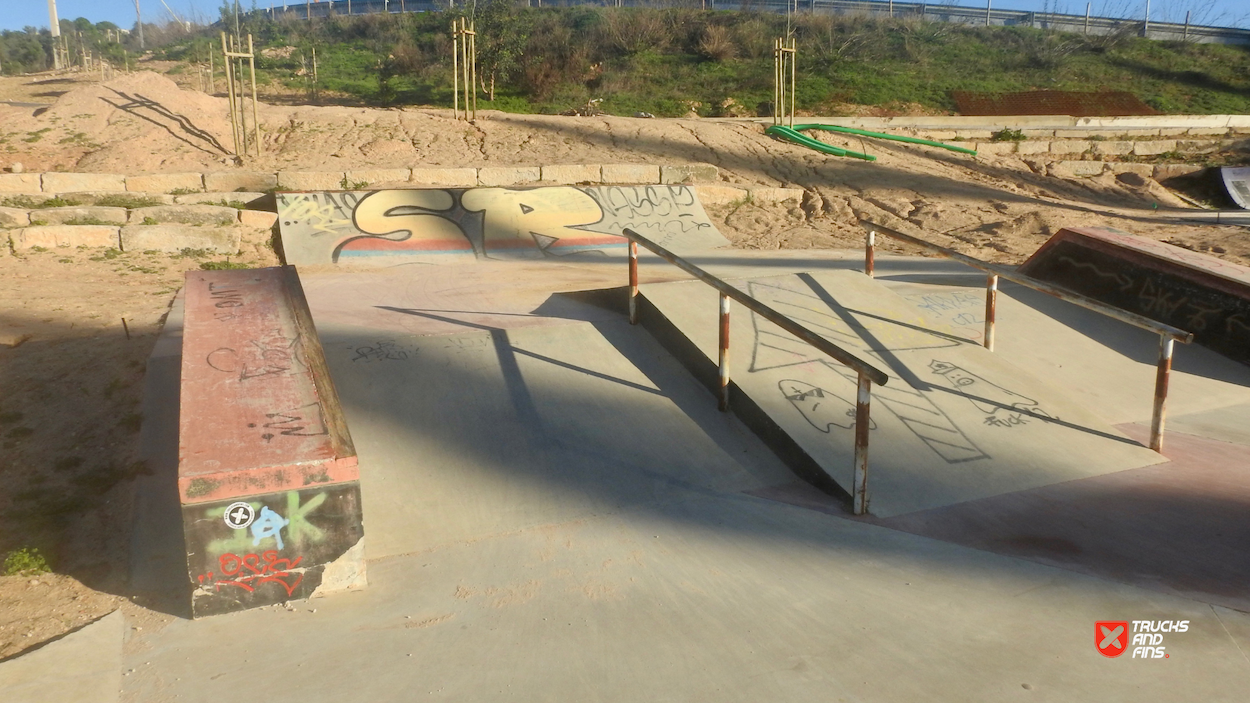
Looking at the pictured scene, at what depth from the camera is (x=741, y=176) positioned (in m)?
14.9

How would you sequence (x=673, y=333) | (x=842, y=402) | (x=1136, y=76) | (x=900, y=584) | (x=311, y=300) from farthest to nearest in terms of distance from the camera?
(x=1136, y=76) < (x=311, y=300) < (x=673, y=333) < (x=842, y=402) < (x=900, y=584)

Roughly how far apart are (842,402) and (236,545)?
3386 mm

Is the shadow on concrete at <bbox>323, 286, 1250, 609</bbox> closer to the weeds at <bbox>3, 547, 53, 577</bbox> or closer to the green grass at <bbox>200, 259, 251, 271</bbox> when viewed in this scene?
the weeds at <bbox>3, 547, 53, 577</bbox>

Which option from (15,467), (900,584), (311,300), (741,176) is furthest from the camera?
(741,176)

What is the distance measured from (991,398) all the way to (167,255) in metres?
9.01

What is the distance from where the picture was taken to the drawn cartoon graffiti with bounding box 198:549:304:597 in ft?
9.96

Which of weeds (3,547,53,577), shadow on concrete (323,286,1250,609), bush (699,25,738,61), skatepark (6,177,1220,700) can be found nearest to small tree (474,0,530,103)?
bush (699,25,738,61)

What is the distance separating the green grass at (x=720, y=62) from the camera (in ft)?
81.1

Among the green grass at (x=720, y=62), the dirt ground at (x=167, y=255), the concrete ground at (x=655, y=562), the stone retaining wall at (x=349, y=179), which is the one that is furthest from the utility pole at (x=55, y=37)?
the concrete ground at (x=655, y=562)

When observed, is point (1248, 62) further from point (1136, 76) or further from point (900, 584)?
point (900, 584)

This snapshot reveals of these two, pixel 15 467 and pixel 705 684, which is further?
pixel 15 467

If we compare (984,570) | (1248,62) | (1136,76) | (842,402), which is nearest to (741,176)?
(842,402)

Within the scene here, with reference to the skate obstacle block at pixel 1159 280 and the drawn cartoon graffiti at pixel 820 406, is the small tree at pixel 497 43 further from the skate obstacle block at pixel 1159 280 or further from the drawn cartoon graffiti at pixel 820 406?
the drawn cartoon graffiti at pixel 820 406

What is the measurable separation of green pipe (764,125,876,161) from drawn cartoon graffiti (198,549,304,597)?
48.4 feet
